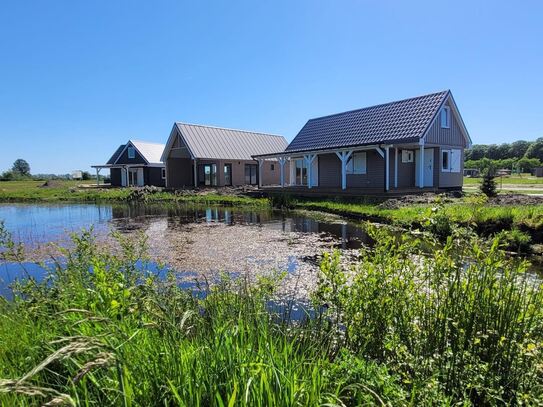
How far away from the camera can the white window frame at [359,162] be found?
71.6 feet

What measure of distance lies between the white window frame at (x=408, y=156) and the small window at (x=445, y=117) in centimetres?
215

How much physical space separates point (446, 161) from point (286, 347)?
2221cm

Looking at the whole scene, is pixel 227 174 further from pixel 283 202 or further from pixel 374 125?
pixel 374 125

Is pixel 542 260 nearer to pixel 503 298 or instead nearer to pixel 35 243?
pixel 503 298

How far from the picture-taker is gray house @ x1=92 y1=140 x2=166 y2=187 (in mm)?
38219

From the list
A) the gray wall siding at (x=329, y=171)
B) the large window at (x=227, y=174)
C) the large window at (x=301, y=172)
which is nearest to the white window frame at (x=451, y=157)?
the gray wall siding at (x=329, y=171)

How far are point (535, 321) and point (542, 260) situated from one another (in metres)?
6.27

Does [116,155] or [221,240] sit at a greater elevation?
[116,155]

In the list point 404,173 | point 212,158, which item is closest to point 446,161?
point 404,173

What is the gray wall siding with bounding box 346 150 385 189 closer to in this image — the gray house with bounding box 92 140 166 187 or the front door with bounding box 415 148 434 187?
the front door with bounding box 415 148 434 187

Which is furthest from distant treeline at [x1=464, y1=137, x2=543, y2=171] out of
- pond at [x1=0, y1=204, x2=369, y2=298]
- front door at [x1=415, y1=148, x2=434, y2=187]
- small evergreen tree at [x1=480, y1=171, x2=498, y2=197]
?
pond at [x1=0, y1=204, x2=369, y2=298]

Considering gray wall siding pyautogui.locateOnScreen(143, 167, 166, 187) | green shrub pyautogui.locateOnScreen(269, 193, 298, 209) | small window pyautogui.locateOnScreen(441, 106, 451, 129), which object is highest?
small window pyautogui.locateOnScreen(441, 106, 451, 129)

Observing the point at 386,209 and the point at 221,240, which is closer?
the point at 221,240

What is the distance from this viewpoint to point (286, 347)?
2203 mm
